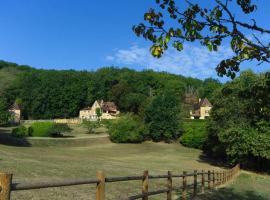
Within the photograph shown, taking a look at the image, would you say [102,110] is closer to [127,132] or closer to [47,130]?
[47,130]

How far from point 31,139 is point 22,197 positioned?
2246 inches

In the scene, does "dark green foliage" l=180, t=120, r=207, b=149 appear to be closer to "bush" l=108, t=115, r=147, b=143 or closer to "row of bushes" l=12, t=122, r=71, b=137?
"bush" l=108, t=115, r=147, b=143

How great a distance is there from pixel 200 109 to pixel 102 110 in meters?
29.8

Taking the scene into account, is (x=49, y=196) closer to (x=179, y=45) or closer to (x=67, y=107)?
(x=179, y=45)

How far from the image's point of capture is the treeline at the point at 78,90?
481 feet

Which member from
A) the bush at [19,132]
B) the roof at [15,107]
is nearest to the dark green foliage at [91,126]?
the bush at [19,132]

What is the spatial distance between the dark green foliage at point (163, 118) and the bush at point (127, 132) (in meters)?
2.06

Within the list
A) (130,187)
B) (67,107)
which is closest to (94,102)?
(67,107)

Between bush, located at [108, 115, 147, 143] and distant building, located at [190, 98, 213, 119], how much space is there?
202ft

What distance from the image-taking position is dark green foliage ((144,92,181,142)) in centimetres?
8106

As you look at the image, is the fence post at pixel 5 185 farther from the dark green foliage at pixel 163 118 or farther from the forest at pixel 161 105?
the dark green foliage at pixel 163 118

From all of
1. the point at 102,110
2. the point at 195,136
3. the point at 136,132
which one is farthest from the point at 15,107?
the point at 195,136

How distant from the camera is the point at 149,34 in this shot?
289 inches

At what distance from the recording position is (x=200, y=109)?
145125mm
